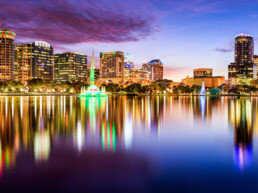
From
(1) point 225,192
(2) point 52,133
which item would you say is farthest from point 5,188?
(2) point 52,133

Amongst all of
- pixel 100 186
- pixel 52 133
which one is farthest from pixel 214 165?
pixel 52 133

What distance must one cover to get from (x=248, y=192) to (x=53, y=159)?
989 cm

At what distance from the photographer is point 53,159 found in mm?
14102

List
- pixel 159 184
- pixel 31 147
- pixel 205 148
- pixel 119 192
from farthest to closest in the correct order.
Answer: pixel 205 148 < pixel 31 147 < pixel 159 184 < pixel 119 192

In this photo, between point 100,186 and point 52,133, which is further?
point 52,133

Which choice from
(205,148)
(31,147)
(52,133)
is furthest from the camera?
(52,133)

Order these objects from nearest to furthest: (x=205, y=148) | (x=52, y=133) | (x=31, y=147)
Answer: (x=31, y=147)
(x=205, y=148)
(x=52, y=133)

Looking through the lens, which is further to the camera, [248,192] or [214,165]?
[214,165]

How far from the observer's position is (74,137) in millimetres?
20312

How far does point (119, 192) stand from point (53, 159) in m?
5.64

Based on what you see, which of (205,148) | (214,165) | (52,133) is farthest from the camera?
(52,133)

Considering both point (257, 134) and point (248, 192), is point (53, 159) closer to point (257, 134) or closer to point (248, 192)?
point (248, 192)

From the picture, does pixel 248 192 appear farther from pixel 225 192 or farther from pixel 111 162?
pixel 111 162

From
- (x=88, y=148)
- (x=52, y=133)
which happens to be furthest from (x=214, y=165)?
(x=52, y=133)
